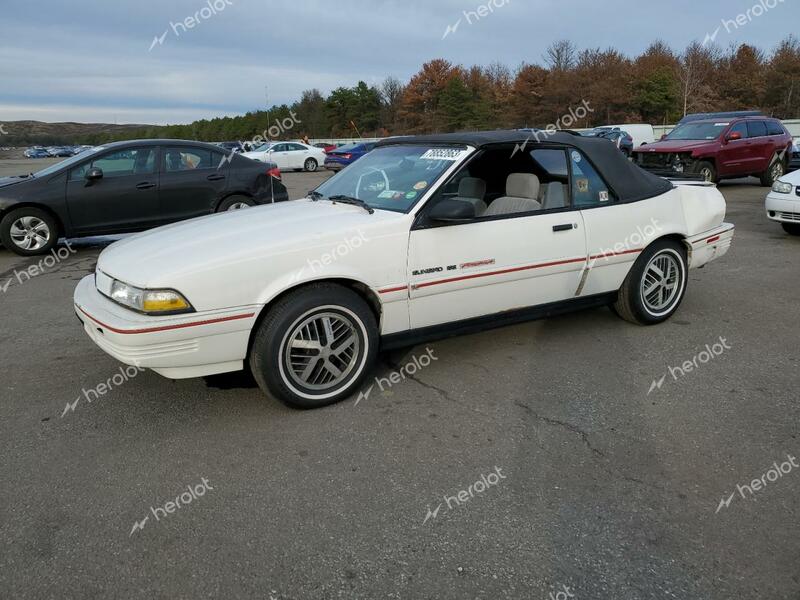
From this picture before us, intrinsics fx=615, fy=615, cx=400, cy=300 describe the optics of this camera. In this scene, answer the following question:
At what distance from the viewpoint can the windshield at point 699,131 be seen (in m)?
14.3

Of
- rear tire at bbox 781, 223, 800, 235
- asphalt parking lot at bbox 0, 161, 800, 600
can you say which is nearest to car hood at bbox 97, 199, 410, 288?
asphalt parking lot at bbox 0, 161, 800, 600

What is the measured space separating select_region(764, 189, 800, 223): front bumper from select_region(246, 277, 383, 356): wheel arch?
24.3 feet

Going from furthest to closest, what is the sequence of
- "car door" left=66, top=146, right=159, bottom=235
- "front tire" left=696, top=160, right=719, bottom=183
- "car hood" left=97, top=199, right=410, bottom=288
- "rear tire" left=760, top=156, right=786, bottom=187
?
1. "rear tire" left=760, top=156, right=786, bottom=187
2. "front tire" left=696, top=160, right=719, bottom=183
3. "car door" left=66, top=146, right=159, bottom=235
4. "car hood" left=97, top=199, right=410, bottom=288

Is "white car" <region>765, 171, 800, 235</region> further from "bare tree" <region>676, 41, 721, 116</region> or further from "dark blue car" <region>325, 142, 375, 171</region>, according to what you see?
"bare tree" <region>676, 41, 721, 116</region>

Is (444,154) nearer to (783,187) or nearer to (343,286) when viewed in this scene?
(343,286)

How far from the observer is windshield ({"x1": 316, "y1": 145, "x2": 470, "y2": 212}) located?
12.8ft

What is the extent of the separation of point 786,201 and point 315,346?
7.88 m

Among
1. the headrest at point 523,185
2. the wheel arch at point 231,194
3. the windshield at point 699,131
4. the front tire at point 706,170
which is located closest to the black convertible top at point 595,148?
the headrest at point 523,185

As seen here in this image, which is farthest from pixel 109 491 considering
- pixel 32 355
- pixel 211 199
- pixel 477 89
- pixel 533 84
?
pixel 477 89

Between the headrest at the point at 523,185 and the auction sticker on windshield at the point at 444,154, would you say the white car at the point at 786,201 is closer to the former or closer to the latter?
the headrest at the point at 523,185

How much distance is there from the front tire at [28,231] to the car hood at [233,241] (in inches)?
202

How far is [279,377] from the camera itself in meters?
3.36

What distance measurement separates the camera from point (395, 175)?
416 cm

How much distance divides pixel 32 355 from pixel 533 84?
6203 cm
